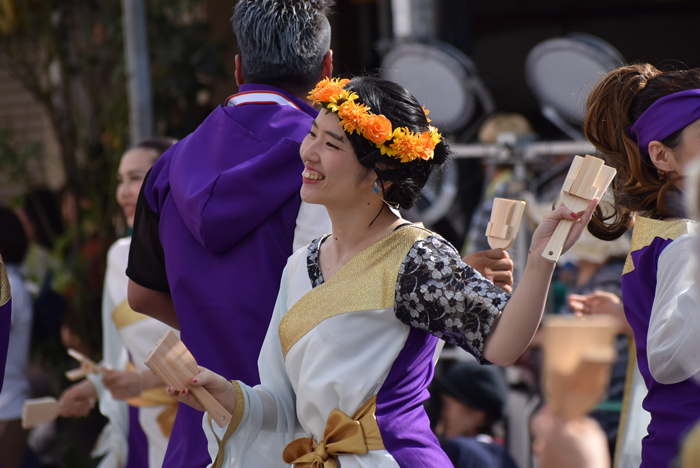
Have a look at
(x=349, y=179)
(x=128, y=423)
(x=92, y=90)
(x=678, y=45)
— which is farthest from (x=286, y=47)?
(x=678, y=45)

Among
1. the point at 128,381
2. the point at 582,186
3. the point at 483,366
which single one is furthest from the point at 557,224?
the point at 483,366

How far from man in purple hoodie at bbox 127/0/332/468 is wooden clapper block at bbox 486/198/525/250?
1.30 ft

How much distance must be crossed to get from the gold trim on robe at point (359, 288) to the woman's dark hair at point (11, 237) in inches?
91.0

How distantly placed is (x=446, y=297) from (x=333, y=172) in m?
0.35

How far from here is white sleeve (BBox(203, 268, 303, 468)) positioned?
1.75 meters

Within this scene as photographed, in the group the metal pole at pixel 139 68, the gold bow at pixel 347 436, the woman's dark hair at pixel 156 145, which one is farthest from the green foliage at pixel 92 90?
the gold bow at pixel 347 436

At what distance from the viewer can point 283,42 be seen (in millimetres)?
2074

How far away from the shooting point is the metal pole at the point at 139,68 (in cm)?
405

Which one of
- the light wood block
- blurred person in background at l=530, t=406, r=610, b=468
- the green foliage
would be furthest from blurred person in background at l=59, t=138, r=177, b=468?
the green foliage

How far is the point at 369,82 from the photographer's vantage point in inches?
69.6

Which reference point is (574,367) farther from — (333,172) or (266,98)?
(266,98)

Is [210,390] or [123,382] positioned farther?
[123,382]

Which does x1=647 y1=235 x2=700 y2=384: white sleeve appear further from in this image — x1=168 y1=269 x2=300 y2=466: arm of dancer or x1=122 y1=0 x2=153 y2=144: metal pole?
x1=122 y1=0 x2=153 y2=144: metal pole

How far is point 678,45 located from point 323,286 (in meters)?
7.92
